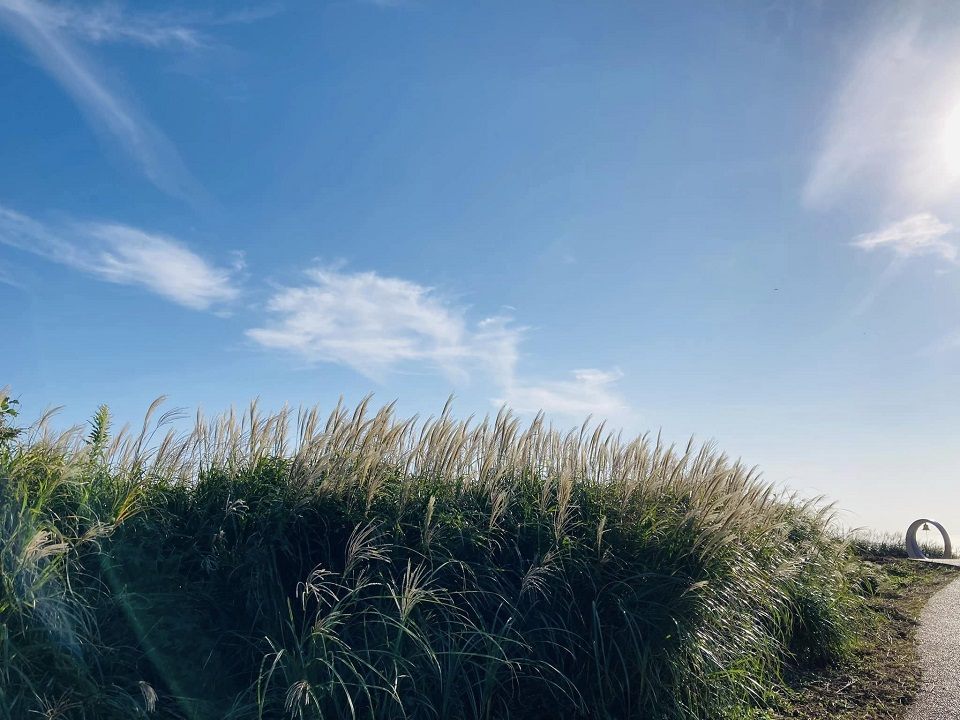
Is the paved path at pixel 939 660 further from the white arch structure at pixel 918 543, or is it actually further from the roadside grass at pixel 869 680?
the white arch structure at pixel 918 543

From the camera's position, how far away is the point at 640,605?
3934mm

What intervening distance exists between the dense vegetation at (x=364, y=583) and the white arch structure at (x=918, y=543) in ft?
30.5

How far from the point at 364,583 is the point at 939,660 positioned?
4880mm

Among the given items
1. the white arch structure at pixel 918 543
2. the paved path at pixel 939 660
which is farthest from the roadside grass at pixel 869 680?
the white arch structure at pixel 918 543

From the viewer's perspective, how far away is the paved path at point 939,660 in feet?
14.8

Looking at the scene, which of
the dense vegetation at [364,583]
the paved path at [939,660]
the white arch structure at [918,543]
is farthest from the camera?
the white arch structure at [918,543]

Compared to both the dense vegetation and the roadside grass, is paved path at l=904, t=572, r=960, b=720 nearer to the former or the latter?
the roadside grass

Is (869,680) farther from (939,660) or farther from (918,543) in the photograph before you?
(918,543)

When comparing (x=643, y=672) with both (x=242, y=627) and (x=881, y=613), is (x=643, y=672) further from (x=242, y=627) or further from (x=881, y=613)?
(x=881, y=613)

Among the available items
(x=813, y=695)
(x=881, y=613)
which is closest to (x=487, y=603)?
(x=813, y=695)

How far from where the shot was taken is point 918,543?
1238 centimetres

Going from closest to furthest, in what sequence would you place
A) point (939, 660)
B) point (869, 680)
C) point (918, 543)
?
point (869, 680), point (939, 660), point (918, 543)

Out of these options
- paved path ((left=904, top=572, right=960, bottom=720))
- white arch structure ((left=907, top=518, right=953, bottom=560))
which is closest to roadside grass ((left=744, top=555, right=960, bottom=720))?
paved path ((left=904, top=572, right=960, bottom=720))

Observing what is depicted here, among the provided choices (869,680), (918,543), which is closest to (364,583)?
(869,680)
